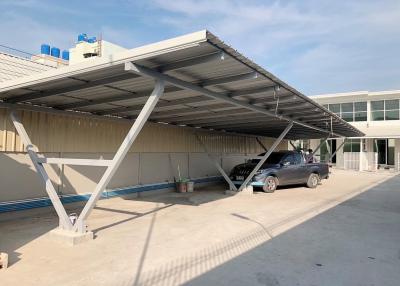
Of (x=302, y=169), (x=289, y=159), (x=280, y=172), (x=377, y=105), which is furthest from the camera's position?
(x=377, y=105)

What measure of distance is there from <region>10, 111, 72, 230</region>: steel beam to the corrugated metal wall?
0.71 meters

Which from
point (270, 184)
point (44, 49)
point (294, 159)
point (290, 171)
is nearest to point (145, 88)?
point (270, 184)

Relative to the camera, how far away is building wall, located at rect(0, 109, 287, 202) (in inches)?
316

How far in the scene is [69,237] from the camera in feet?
19.9

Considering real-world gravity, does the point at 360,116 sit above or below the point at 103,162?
above

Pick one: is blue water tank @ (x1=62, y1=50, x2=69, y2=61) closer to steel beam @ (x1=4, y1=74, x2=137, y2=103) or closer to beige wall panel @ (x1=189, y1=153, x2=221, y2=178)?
beige wall panel @ (x1=189, y1=153, x2=221, y2=178)

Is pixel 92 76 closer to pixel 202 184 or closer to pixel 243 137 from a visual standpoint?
pixel 202 184

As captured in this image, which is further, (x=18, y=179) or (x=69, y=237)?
(x=18, y=179)

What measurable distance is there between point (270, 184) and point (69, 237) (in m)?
9.40

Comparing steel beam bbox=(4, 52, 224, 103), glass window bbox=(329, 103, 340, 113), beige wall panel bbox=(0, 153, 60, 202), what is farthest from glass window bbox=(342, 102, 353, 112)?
beige wall panel bbox=(0, 153, 60, 202)

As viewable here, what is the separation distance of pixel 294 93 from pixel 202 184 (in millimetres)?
8383

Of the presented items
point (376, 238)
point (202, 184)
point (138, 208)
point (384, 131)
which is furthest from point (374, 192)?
point (384, 131)

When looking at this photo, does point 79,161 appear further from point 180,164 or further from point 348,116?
point 348,116

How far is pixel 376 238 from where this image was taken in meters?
6.72
